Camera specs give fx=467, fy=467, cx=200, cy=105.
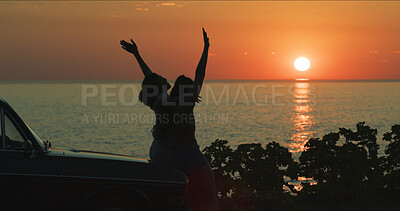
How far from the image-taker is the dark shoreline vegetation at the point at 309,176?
30.2ft

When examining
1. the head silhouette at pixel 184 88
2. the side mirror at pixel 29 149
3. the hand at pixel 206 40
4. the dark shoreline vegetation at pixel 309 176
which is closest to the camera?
the side mirror at pixel 29 149

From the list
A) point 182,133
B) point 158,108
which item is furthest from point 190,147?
point 158,108

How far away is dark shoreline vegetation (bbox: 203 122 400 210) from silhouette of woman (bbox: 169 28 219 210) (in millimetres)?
2611

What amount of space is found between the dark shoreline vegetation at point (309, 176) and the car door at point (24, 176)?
4.21 metres

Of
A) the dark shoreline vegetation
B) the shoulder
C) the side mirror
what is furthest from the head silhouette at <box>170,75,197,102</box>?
the dark shoreline vegetation

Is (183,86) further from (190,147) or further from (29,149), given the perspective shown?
(29,149)

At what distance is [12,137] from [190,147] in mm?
2321

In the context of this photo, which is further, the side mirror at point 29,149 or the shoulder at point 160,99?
the shoulder at point 160,99

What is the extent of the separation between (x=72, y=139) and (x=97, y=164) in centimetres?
3677

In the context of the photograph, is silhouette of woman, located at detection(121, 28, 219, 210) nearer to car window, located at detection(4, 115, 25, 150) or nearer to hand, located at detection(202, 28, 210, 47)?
hand, located at detection(202, 28, 210, 47)

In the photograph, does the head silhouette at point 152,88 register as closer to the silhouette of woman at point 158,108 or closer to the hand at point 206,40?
the silhouette of woman at point 158,108

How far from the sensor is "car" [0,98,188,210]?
563cm

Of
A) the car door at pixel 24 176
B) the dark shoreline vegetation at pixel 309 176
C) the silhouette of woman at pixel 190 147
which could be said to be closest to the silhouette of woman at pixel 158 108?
the silhouette of woman at pixel 190 147

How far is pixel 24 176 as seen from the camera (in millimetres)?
5629
